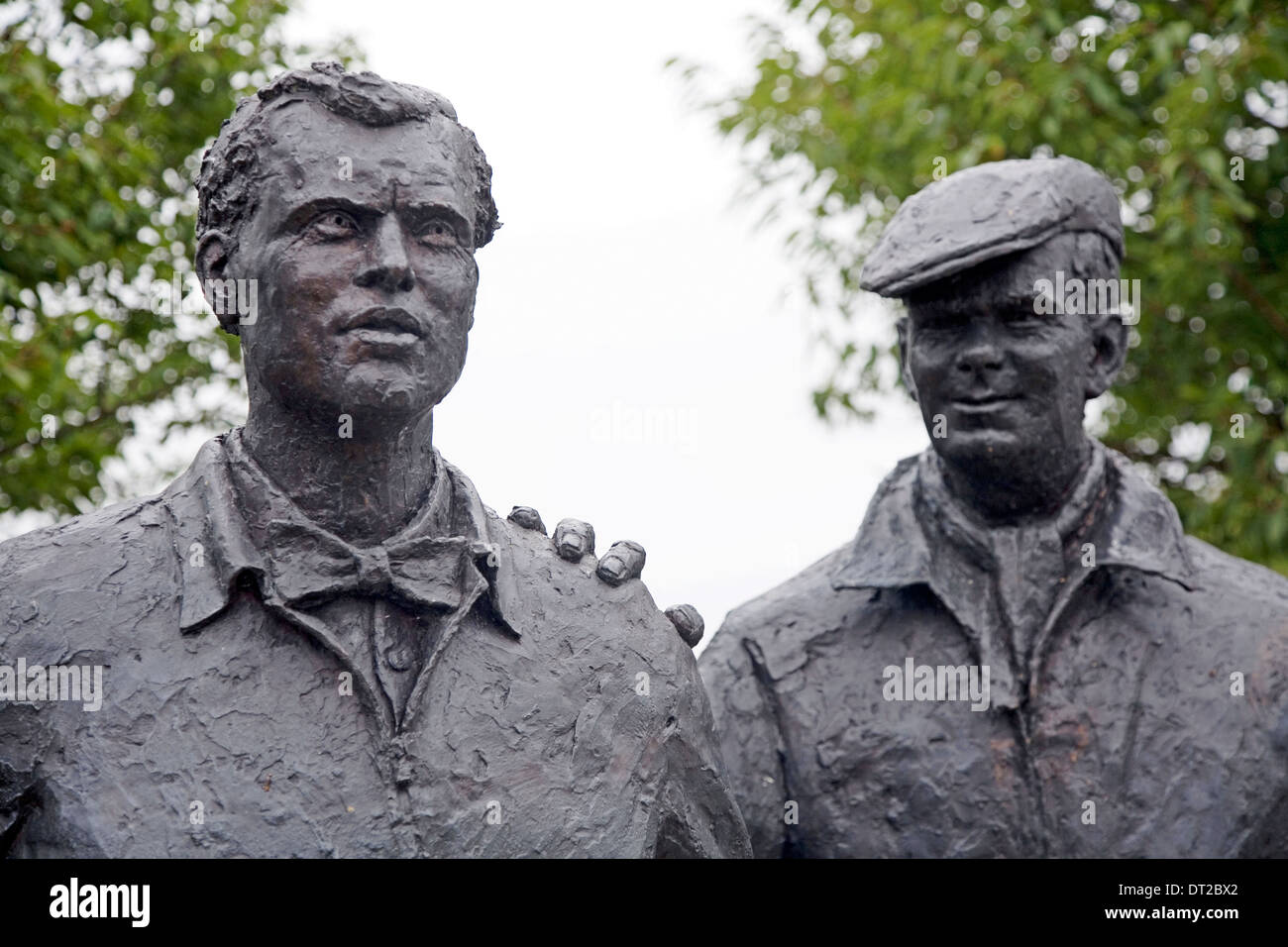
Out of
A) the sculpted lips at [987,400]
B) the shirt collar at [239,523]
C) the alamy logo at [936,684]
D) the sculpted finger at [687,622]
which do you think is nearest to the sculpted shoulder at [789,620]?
the alamy logo at [936,684]

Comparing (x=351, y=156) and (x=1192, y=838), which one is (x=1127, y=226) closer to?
(x=1192, y=838)

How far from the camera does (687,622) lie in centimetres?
553

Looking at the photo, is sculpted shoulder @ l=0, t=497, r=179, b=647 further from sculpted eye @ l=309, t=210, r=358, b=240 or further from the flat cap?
the flat cap

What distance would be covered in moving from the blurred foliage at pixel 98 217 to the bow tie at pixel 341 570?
11.7 ft

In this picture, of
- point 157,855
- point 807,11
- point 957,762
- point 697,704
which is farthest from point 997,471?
point 807,11

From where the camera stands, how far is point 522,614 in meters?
5.33

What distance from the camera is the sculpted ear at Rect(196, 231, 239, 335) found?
5.21m

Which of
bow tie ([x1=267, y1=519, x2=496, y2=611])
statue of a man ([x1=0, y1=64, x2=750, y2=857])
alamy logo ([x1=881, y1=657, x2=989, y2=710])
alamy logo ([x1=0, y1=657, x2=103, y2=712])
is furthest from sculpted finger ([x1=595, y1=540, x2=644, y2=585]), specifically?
alamy logo ([x1=881, y1=657, x2=989, y2=710])

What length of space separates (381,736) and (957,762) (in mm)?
2003

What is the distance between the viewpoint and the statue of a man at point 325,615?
494 centimetres

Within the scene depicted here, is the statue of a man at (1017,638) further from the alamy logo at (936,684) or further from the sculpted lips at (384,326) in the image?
the sculpted lips at (384,326)
